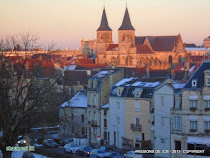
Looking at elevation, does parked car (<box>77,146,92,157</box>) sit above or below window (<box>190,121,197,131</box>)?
below

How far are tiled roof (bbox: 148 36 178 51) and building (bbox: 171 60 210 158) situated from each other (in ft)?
456

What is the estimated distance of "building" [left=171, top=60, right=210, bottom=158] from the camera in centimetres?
4052

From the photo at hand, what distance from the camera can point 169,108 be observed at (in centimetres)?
4344

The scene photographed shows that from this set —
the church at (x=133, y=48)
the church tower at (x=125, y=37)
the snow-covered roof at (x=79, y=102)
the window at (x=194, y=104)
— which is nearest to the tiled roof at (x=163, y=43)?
the church at (x=133, y=48)

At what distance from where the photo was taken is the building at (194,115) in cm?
4052

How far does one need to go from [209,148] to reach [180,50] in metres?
Answer: 141

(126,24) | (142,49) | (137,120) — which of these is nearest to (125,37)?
(126,24)

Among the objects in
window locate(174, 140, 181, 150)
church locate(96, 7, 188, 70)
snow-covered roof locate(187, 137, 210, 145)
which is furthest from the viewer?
church locate(96, 7, 188, 70)

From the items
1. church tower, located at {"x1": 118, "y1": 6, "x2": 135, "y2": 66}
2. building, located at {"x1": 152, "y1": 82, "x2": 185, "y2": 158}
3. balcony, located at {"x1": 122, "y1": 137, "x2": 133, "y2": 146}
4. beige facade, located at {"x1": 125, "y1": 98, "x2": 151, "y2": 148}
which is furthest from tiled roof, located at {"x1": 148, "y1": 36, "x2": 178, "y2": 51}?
building, located at {"x1": 152, "y1": 82, "x2": 185, "y2": 158}

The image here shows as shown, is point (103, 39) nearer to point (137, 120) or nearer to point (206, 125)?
point (137, 120)

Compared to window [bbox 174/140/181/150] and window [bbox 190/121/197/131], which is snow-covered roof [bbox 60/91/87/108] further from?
window [bbox 190/121/197/131]

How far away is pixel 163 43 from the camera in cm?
18150

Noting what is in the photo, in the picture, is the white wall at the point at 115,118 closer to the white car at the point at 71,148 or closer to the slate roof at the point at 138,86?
the slate roof at the point at 138,86

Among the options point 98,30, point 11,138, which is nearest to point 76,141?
point 11,138
